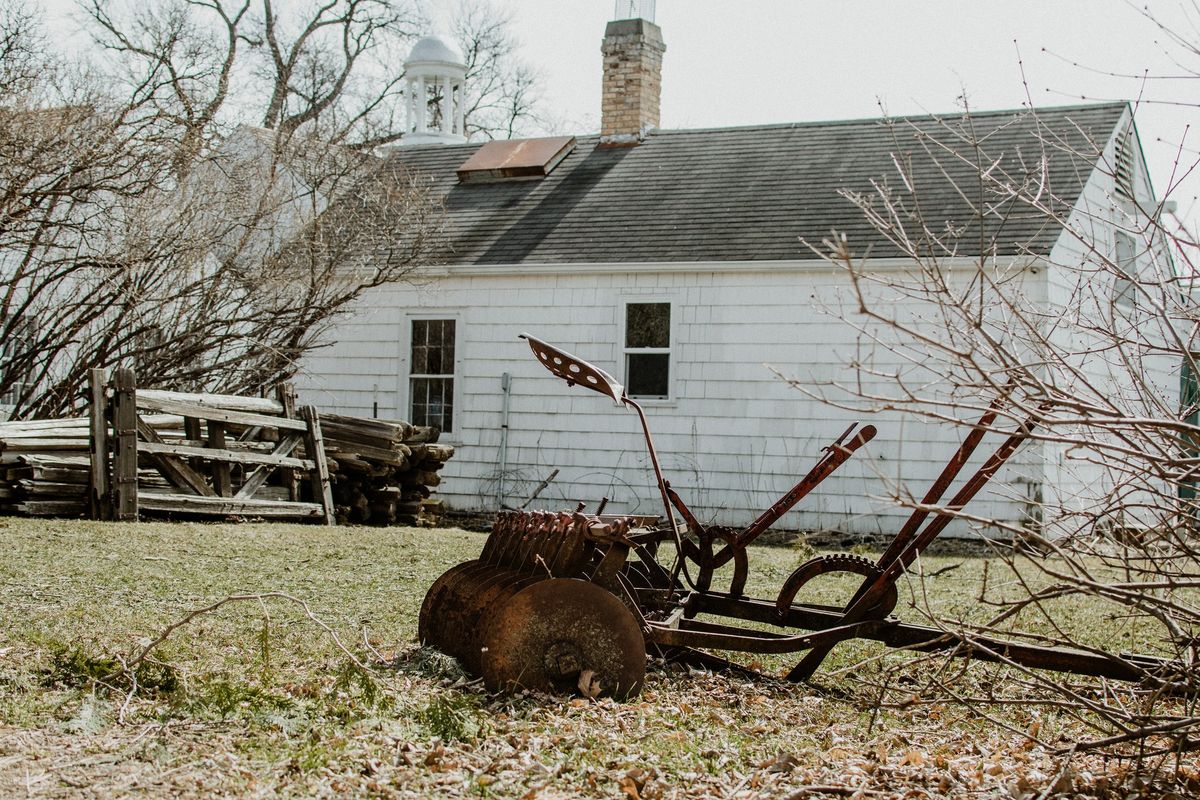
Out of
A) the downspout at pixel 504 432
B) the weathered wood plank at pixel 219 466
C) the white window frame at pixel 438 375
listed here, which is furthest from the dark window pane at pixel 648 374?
the weathered wood plank at pixel 219 466

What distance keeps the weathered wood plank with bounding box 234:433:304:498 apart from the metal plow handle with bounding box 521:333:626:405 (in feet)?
26.4

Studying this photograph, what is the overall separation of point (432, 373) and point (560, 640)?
12.7m

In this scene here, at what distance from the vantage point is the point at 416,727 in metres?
4.59

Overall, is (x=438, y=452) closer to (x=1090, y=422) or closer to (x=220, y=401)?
(x=220, y=401)

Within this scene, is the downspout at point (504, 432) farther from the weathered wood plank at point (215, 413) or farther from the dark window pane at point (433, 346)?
the weathered wood plank at point (215, 413)

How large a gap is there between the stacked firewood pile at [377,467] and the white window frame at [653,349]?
9.13 feet

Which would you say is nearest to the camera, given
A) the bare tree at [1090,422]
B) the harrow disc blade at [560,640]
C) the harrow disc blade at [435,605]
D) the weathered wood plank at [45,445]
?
the bare tree at [1090,422]

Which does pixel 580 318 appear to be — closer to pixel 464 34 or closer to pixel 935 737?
pixel 935 737

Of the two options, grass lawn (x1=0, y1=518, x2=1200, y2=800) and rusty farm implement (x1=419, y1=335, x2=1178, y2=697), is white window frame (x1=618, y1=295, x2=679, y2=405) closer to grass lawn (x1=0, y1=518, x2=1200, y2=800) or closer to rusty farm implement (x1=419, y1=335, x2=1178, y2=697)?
grass lawn (x1=0, y1=518, x2=1200, y2=800)

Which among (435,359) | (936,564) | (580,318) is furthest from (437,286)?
(936,564)

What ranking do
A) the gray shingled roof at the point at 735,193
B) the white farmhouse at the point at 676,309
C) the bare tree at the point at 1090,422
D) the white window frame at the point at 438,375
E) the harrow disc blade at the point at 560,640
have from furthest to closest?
the white window frame at the point at 438,375, the gray shingled roof at the point at 735,193, the white farmhouse at the point at 676,309, the harrow disc blade at the point at 560,640, the bare tree at the point at 1090,422

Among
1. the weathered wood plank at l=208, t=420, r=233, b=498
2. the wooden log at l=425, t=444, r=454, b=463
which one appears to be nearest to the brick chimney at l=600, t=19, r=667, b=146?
the wooden log at l=425, t=444, r=454, b=463

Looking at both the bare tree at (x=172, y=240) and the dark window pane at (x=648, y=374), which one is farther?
the dark window pane at (x=648, y=374)

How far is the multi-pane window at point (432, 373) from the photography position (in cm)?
1750
